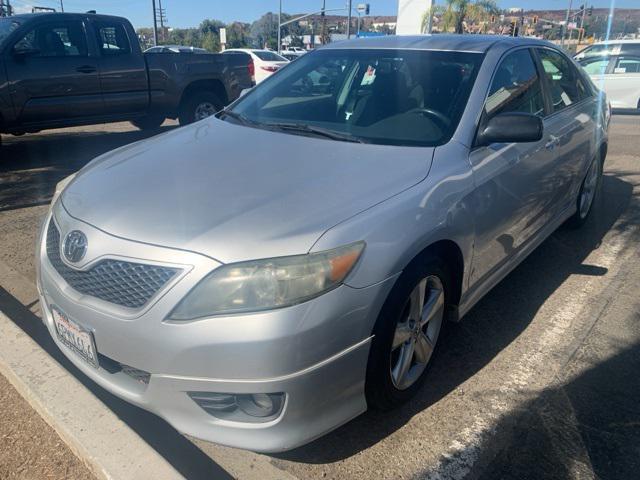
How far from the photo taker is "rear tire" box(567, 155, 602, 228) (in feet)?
15.8

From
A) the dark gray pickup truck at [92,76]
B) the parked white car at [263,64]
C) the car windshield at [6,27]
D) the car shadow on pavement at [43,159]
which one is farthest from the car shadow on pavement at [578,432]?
the parked white car at [263,64]

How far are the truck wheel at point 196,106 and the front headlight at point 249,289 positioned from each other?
296 inches

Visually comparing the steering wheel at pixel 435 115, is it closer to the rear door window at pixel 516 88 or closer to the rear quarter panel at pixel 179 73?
the rear door window at pixel 516 88

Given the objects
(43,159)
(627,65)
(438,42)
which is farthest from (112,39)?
(627,65)

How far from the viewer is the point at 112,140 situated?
8.89 m

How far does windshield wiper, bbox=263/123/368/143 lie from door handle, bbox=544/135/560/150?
4.81ft

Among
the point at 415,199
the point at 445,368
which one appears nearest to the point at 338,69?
the point at 415,199

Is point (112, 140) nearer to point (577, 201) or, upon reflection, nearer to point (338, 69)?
point (338, 69)

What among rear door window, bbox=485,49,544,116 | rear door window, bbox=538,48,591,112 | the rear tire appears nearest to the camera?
rear door window, bbox=485,49,544,116

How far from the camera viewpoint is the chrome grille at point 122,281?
6.40 ft

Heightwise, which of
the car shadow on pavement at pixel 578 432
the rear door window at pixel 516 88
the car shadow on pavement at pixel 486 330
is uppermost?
the rear door window at pixel 516 88

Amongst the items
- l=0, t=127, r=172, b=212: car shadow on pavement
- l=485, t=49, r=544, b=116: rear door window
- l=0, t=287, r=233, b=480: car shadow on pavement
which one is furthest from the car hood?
l=0, t=127, r=172, b=212: car shadow on pavement

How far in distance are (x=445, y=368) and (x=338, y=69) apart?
204 cm

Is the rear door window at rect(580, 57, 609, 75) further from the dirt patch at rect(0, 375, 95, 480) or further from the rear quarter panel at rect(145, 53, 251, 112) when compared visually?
the dirt patch at rect(0, 375, 95, 480)
